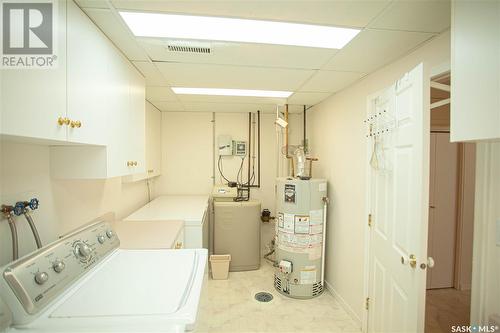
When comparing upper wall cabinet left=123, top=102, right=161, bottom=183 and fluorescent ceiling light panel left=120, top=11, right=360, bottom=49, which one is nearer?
fluorescent ceiling light panel left=120, top=11, right=360, bottom=49

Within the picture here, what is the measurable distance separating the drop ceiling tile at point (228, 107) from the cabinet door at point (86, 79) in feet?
6.25

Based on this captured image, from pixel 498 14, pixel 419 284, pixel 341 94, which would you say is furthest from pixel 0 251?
pixel 341 94

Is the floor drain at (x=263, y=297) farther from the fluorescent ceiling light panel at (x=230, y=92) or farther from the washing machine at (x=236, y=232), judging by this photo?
the fluorescent ceiling light panel at (x=230, y=92)

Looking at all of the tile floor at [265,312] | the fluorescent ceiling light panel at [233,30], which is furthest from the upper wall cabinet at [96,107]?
the tile floor at [265,312]

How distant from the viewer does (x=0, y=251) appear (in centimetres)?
101

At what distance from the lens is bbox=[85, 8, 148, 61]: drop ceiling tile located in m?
1.25

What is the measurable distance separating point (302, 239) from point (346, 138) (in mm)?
1228

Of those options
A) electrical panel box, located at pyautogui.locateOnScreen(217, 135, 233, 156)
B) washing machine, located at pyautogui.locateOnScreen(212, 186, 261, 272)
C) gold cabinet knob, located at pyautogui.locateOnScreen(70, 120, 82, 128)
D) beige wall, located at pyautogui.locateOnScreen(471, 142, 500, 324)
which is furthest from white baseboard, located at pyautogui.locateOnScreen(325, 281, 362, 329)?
gold cabinet knob, located at pyautogui.locateOnScreen(70, 120, 82, 128)

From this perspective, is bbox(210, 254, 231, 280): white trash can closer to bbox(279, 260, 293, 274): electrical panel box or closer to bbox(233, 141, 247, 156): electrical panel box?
bbox(279, 260, 293, 274): electrical panel box

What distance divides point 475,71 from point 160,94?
8.96ft

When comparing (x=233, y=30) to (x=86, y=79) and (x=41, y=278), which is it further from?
(x=41, y=278)

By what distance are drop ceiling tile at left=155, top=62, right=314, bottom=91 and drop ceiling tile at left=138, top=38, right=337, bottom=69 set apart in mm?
104

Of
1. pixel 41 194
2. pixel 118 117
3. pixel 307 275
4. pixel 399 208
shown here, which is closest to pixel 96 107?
pixel 118 117

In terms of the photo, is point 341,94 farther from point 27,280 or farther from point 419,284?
point 27,280
